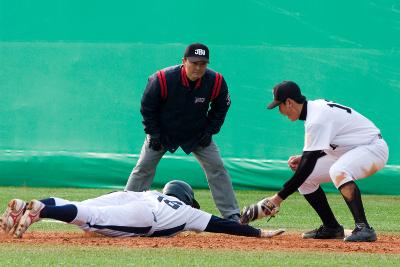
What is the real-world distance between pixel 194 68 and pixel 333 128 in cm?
145

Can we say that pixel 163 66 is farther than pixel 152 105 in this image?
Yes

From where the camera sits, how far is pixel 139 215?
7.98m

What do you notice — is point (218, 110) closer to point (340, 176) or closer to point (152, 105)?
point (152, 105)

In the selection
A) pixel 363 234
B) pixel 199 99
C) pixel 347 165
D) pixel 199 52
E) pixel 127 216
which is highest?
pixel 199 52

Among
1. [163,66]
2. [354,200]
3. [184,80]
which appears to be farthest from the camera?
[163,66]

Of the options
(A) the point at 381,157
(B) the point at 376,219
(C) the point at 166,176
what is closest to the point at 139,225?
(A) the point at 381,157

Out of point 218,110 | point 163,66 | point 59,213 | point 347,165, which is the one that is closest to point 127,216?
point 59,213

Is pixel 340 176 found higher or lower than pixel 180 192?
higher

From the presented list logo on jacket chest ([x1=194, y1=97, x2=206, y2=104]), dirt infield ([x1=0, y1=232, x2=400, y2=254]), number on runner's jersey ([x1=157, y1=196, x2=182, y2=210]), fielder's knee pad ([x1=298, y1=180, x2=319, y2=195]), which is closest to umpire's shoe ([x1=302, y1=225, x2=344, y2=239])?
dirt infield ([x1=0, y1=232, x2=400, y2=254])

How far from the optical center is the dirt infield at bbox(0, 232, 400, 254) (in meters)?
7.79

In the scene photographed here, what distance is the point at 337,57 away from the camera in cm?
1432

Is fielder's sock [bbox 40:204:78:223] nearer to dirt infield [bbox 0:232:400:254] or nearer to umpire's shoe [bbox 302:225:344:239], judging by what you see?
dirt infield [bbox 0:232:400:254]

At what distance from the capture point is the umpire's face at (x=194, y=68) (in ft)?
30.1

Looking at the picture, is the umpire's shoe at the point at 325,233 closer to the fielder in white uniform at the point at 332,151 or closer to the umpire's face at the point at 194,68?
the fielder in white uniform at the point at 332,151
